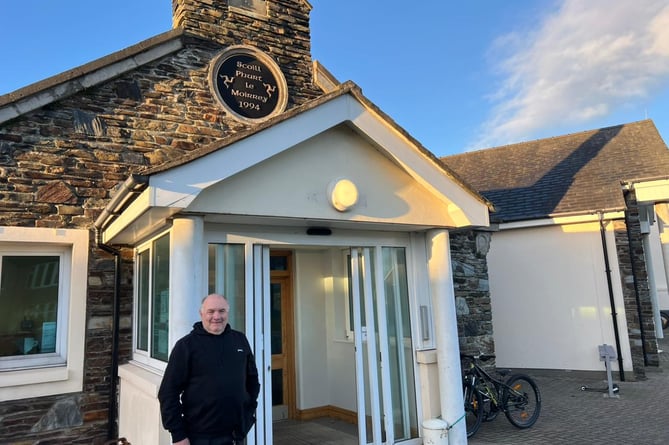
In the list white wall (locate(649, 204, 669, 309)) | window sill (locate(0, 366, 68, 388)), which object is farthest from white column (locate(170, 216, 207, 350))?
white wall (locate(649, 204, 669, 309))

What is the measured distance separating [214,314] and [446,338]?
3.37 metres

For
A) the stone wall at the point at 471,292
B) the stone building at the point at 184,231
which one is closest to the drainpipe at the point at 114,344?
the stone building at the point at 184,231

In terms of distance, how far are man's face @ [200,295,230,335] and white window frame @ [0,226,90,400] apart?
339 cm

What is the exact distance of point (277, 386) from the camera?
7477mm

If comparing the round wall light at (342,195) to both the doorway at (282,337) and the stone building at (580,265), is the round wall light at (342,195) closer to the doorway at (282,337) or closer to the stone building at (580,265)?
the doorway at (282,337)

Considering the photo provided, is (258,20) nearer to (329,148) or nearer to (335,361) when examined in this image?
(329,148)

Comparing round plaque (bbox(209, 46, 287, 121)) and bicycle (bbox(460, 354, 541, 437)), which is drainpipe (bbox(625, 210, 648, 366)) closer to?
bicycle (bbox(460, 354, 541, 437))

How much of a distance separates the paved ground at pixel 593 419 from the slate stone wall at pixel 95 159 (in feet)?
16.1

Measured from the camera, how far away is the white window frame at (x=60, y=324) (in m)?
5.27

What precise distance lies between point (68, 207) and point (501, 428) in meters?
6.59

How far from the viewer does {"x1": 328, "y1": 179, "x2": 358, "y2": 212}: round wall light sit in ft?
15.8

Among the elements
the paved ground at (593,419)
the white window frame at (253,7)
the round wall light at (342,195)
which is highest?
the white window frame at (253,7)

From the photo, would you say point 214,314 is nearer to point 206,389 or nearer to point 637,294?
point 206,389

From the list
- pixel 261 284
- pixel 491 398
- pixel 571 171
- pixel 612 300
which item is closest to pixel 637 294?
pixel 612 300
